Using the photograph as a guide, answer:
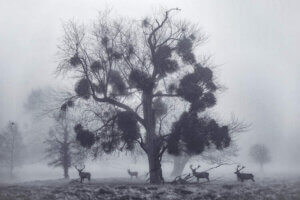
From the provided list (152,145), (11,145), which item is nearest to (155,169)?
(152,145)

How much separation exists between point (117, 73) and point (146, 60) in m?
2.24

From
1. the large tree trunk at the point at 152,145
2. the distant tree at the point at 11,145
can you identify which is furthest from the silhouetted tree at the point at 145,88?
the distant tree at the point at 11,145

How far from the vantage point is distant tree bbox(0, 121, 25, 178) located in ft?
187

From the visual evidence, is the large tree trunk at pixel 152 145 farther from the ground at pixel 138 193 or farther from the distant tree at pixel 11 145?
the distant tree at pixel 11 145

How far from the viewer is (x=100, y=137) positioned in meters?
26.1

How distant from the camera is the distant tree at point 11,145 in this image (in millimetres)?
57031

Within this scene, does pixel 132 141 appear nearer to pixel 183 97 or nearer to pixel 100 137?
pixel 100 137

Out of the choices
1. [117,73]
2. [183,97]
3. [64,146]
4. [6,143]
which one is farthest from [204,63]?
[6,143]

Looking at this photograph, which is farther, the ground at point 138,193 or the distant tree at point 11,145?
the distant tree at point 11,145

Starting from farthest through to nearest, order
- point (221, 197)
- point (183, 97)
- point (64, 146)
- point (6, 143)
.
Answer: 1. point (6, 143)
2. point (64, 146)
3. point (183, 97)
4. point (221, 197)

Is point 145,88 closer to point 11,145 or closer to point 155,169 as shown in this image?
point 155,169

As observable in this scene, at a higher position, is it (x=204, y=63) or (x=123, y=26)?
(x=123, y=26)

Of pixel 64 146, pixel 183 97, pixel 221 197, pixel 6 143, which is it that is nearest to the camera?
pixel 221 197

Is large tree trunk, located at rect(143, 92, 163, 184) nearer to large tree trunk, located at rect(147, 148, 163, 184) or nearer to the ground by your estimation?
large tree trunk, located at rect(147, 148, 163, 184)
